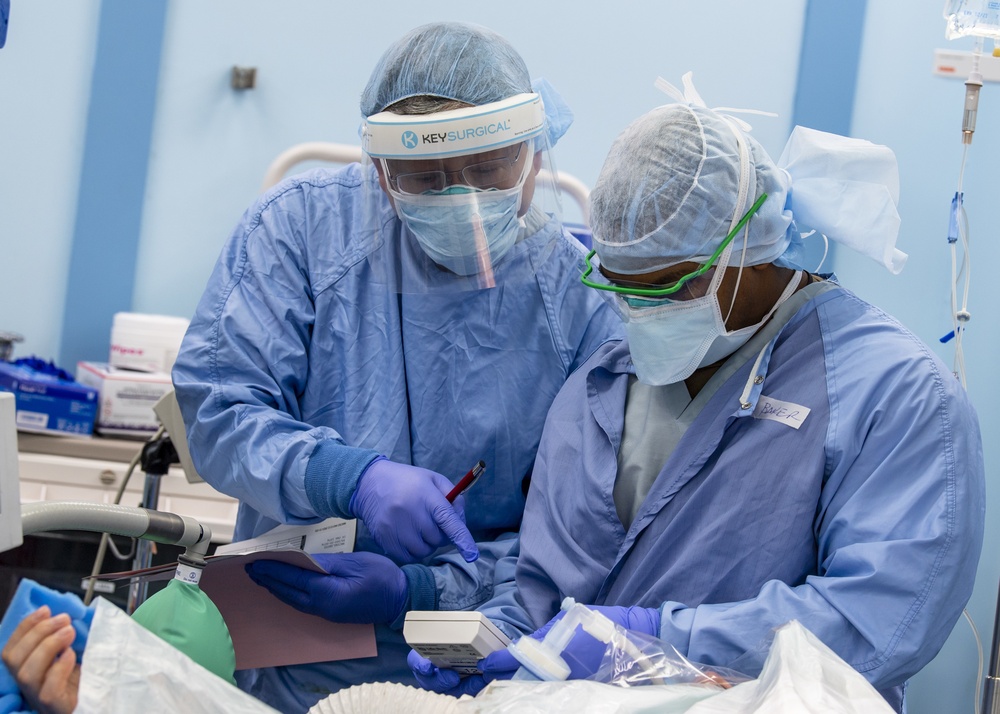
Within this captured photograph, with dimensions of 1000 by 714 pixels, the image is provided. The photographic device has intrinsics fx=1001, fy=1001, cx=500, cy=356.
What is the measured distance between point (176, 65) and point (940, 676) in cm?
289

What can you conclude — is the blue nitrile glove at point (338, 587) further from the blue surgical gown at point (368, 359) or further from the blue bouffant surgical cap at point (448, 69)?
the blue bouffant surgical cap at point (448, 69)

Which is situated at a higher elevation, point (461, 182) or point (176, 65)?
point (176, 65)

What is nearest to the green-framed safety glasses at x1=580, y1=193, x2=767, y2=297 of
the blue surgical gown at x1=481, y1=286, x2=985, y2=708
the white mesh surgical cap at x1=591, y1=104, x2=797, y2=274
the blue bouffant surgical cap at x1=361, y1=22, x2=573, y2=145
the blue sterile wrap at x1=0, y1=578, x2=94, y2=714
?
the white mesh surgical cap at x1=591, y1=104, x2=797, y2=274

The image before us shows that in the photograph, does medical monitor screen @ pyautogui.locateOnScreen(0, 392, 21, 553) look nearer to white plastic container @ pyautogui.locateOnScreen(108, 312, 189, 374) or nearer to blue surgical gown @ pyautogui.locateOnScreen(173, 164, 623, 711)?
blue surgical gown @ pyautogui.locateOnScreen(173, 164, 623, 711)

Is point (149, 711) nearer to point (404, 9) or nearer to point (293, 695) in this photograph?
point (293, 695)

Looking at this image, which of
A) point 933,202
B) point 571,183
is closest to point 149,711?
point 571,183

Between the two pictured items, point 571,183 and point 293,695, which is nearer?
point 293,695

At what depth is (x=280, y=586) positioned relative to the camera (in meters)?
1.49

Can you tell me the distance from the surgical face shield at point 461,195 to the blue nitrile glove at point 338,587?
46 cm

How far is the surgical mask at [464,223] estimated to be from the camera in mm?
1543

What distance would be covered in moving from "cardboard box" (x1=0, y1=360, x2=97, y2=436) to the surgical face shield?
56.6 inches

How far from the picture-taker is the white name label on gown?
51.9 inches

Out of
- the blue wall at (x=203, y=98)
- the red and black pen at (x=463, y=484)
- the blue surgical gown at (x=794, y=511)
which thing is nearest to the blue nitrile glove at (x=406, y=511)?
the red and black pen at (x=463, y=484)

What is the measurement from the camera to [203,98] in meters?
3.20
